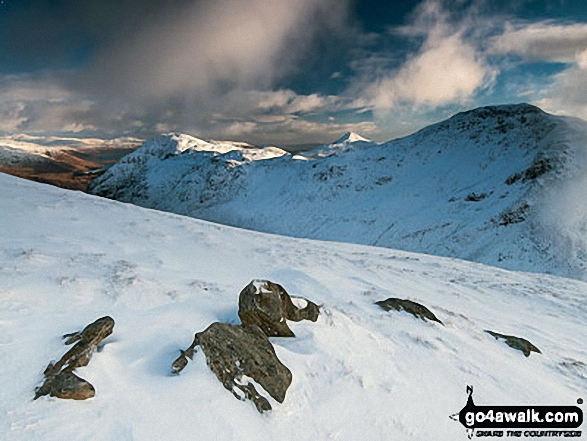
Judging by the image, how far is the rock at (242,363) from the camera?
473 cm

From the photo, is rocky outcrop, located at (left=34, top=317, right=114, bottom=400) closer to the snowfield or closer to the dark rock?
the snowfield

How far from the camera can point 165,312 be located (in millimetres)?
6898

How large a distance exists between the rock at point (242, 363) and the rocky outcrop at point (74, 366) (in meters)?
1.18

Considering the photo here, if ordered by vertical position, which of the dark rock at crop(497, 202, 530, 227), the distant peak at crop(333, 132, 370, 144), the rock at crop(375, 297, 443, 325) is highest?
the distant peak at crop(333, 132, 370, 144)

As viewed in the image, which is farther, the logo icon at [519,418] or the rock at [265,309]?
the rock at [265,309]

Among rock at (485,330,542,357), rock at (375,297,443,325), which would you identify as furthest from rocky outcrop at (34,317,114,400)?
rock at (485,330,542,357)

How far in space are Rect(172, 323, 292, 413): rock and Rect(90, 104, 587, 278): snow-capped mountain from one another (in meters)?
33.6

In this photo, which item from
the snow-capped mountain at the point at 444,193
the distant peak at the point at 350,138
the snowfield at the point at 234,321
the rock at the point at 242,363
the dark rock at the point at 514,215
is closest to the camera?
the snowfield at the point at 234,321

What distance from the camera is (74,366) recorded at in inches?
175

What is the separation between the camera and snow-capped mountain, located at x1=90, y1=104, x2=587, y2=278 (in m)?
34.8

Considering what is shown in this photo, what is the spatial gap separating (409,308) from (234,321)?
17.5 feet

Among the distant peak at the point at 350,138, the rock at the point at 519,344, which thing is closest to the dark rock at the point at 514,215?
the rock at the point at 519,344

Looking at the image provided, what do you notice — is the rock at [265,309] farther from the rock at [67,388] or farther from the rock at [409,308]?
the rock at [409,308]

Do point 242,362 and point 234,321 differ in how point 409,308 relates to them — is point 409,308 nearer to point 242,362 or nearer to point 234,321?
point 234,321
